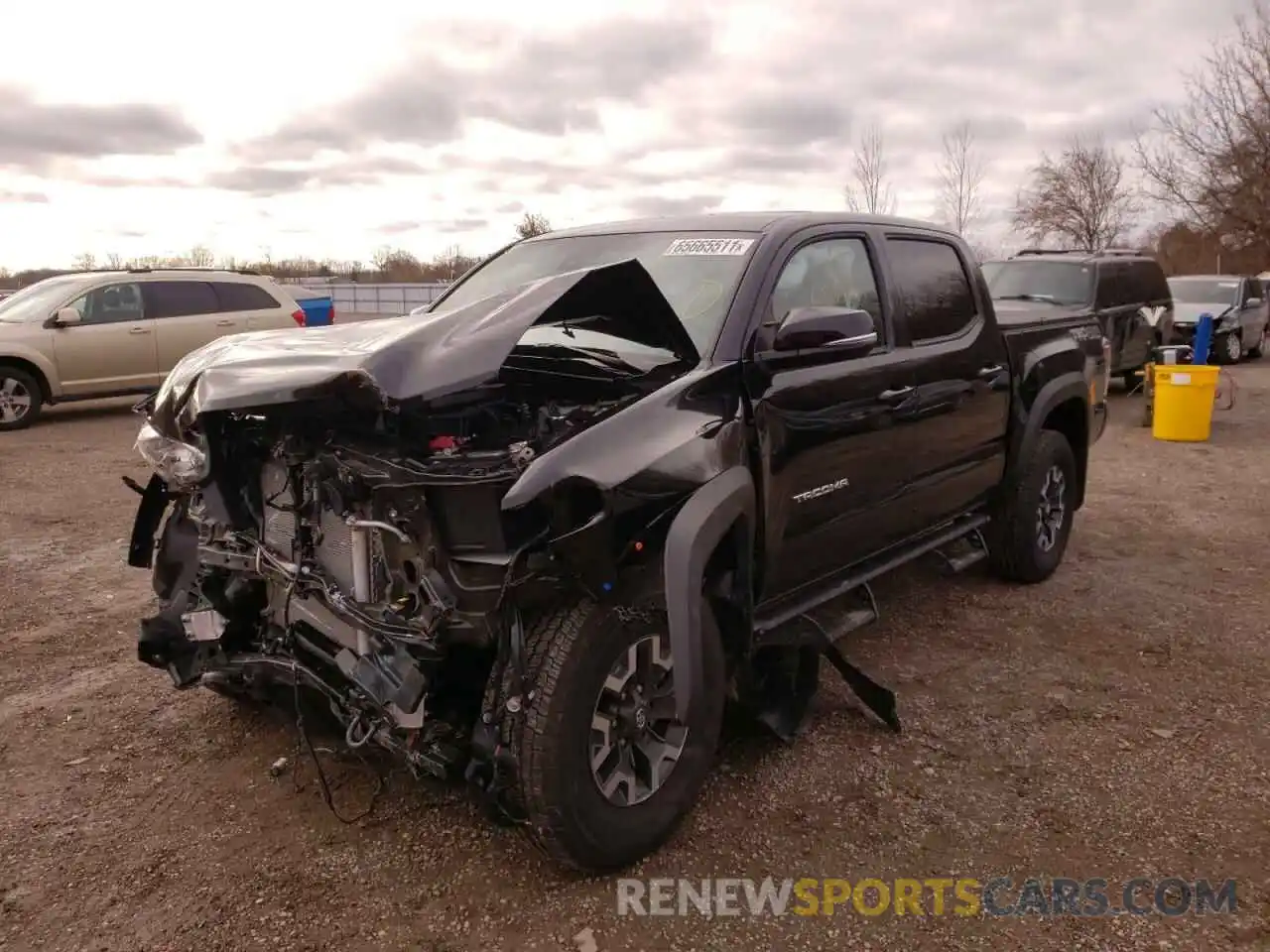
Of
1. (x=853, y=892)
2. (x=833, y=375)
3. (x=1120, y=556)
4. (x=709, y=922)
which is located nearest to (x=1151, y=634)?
(x=1120, y=556)

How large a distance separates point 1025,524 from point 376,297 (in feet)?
117

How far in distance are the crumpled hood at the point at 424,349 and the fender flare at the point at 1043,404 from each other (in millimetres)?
2690

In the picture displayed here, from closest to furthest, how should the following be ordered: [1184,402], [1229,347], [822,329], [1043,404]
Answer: [822,329], [1043,404], [1184,402], [1229,347]

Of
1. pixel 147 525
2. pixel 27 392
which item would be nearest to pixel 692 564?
pixel 147 525

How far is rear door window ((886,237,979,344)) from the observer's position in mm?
4266

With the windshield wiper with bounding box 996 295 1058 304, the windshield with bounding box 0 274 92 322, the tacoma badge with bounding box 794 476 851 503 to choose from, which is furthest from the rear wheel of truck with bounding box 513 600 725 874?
the windshield with bounding box 0 274 92 322

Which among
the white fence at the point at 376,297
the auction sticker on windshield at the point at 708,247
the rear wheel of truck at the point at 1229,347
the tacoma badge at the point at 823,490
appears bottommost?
the rear wheel of truck at the point at 1229,347

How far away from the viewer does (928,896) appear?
9.21 ft

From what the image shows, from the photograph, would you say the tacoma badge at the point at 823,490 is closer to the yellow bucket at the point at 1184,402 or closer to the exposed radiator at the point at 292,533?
the exposed radiator at the point at 292,533

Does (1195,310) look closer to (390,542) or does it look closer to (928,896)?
(928,896)

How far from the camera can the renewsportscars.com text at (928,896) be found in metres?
2.75

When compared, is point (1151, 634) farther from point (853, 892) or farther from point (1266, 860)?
point (853, 892)

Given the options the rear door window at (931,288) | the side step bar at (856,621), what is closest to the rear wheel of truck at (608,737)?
the side step bar at (856,621)

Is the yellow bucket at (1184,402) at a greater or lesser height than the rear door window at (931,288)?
lesser
